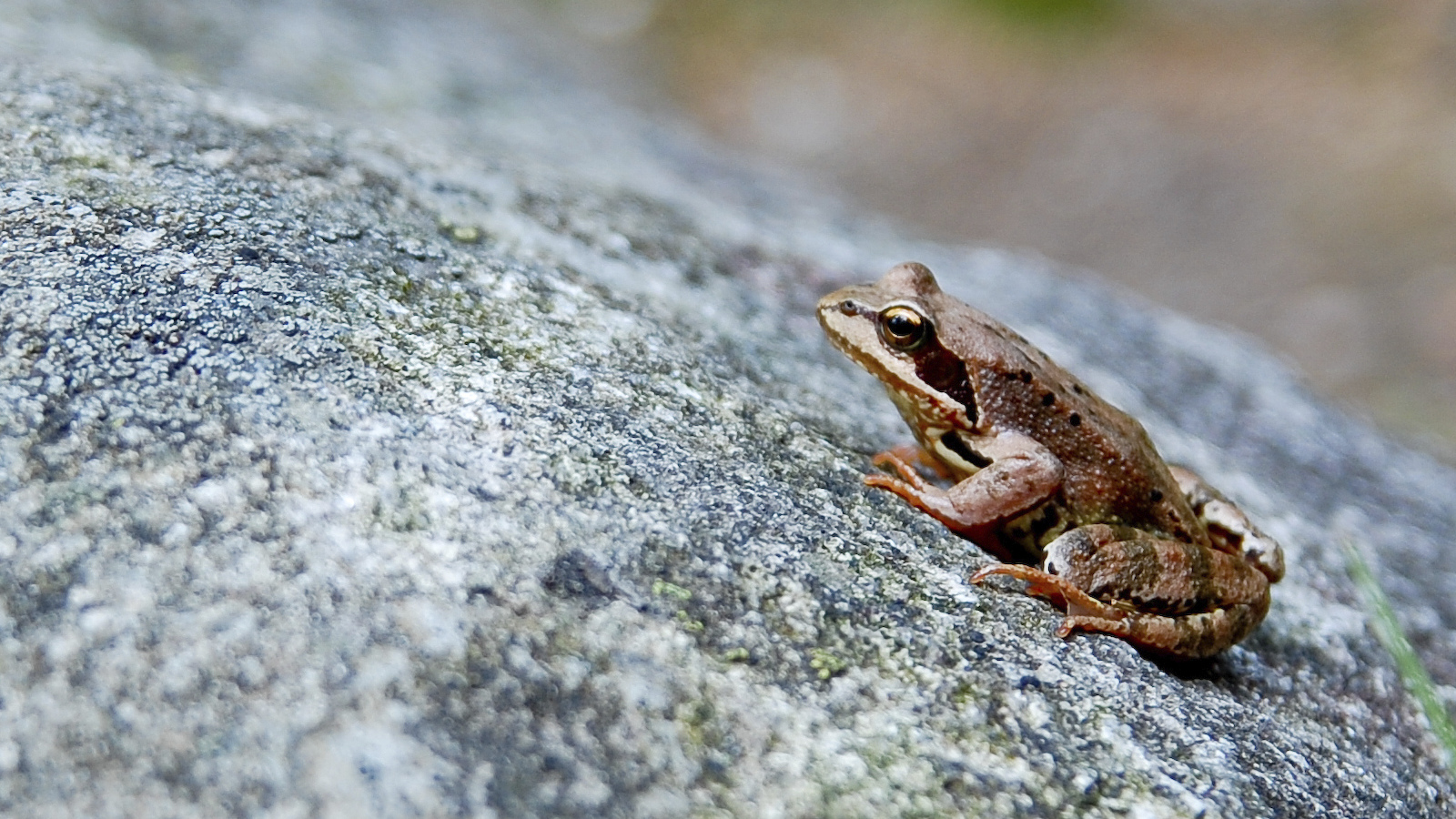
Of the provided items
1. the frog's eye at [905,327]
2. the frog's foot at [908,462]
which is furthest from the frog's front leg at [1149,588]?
the frog's eye at [905,327]

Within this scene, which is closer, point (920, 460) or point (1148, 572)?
point (1148, 572)

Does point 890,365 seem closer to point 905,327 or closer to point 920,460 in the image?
point 905,327

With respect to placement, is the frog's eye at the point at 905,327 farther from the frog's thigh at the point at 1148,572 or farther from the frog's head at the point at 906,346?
the frog's thigh at the point at 1148,572

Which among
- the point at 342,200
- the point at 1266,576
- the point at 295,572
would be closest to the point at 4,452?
the point at 295,572

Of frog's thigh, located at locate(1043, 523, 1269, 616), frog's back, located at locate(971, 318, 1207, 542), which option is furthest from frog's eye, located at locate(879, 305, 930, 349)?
frog's thigh, located at locate(1043, 523, 1269, 616)

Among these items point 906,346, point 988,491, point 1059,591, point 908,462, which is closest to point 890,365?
point 906,346

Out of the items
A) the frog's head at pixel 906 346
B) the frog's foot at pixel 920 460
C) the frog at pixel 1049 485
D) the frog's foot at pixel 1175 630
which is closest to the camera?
the frog's foot at pixel 1175 630

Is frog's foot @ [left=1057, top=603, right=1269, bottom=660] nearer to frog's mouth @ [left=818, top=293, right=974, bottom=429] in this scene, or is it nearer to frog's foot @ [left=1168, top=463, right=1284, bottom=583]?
frog's foot @ [left=1168, top=463, right=1284, bottom=583]

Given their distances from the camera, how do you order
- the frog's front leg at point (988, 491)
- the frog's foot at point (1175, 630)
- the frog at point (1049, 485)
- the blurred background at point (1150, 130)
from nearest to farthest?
the frog's foot at point (1175, 630)
the frog at point (1049, 485)
the frog's front leg at point (988, 491)
the blurred background at point (1150, 130)
